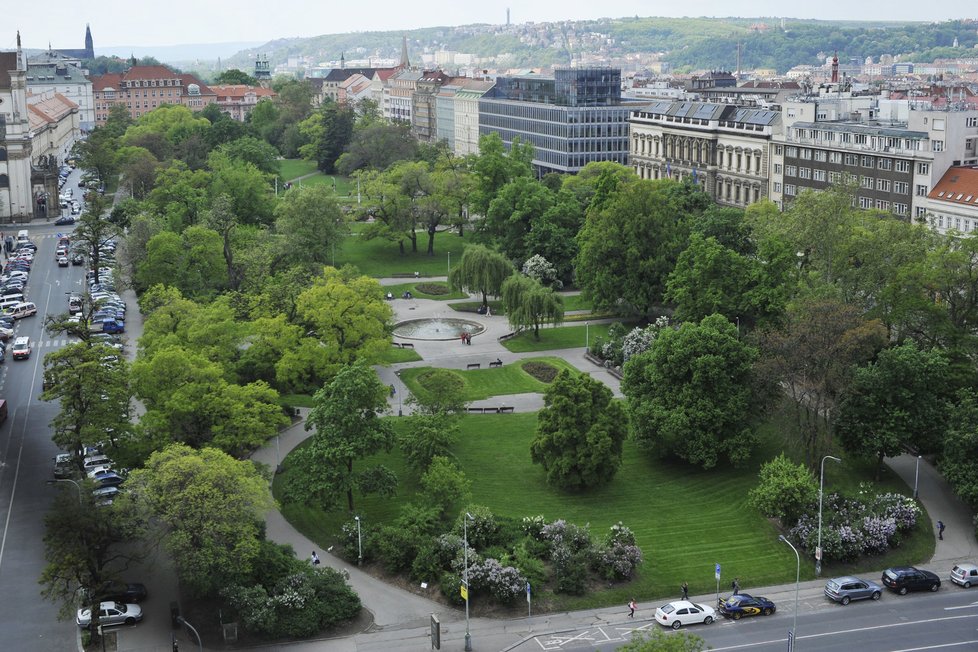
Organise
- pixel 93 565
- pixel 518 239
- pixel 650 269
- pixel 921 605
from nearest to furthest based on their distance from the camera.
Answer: pixel 93 565 < pixel 921 605 < pixel 650 269 < pixel 518 239

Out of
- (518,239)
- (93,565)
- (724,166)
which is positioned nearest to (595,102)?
(724,166)

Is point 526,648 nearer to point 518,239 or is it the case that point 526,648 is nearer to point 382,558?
point 382,558

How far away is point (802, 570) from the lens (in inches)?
2174

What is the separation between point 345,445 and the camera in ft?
192

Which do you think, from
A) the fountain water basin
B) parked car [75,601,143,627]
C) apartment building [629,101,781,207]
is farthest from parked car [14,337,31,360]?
apartment building [629,101,781,207]

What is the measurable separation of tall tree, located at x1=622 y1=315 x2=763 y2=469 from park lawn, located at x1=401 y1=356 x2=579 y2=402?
1408 cm

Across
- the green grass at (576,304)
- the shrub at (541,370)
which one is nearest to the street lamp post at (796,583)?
the shrub at (541,370)

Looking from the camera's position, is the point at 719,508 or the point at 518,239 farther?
the point at 518,239

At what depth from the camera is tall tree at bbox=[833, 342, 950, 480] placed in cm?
6191

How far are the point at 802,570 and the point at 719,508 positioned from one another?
6.90 meters

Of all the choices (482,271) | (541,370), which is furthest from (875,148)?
(541,370)

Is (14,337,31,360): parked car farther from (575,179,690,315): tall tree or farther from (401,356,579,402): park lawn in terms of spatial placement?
(575,179,690,315): tall tree

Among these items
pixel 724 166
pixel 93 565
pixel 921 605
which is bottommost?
pixel 921 605

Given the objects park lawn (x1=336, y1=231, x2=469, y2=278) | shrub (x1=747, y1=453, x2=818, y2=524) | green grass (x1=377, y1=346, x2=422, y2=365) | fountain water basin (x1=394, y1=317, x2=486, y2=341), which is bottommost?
shrub (x1=747, y1=453, x2=818, y2=524)
